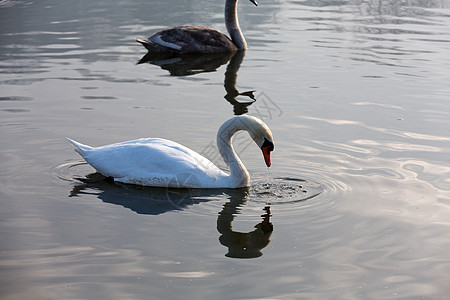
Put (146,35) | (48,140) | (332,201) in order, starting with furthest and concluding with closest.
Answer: (146,35) < (48,140) < (332,201)

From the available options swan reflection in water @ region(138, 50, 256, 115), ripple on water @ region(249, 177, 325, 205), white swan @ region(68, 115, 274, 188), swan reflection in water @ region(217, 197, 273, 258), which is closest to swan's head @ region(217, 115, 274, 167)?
white swan @ region(68, 115, 274, 188)

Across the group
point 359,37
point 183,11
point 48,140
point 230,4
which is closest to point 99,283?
point 48,140

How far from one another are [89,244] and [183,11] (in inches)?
620

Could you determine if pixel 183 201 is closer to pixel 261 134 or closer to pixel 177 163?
pixel 177 163

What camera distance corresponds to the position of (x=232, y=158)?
8344mm

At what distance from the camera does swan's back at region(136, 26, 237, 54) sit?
15.6 m

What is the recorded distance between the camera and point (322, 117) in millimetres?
10672

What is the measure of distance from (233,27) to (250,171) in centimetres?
809

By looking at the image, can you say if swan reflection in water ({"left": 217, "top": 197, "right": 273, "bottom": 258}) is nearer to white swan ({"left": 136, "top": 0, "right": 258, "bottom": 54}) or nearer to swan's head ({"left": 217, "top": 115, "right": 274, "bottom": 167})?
swan's head ({"left": 217, "top": 115, "right": 274, "bottom": 167})

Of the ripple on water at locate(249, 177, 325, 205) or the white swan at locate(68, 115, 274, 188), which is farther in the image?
the white swan at locate(68, 115, 274, 188)

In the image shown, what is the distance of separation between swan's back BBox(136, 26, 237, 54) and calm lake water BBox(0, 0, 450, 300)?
52cm

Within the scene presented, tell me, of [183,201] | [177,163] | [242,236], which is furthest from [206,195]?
[242,236]

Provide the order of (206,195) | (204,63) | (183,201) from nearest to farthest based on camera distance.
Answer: (183,201), (206,195), (204,63)

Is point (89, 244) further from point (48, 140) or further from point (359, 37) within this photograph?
point (359, 37)
